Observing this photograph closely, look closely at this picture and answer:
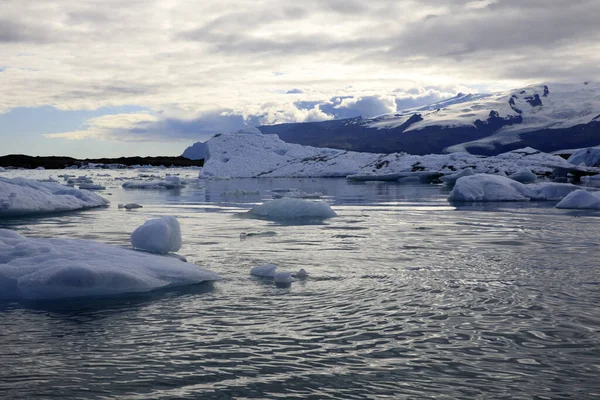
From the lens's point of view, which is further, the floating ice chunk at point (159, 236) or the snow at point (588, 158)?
the snow at point (588, 158)

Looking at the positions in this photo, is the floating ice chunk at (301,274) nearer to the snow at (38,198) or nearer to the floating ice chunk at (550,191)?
the snow at (38,198)

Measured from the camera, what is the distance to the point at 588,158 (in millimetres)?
53594

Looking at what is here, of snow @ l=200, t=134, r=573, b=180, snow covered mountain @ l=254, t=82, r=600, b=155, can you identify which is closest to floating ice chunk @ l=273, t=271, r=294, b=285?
snow @ l=200, t=134, r=573, b=180

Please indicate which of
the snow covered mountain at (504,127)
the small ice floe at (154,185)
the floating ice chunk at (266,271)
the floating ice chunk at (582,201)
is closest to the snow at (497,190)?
the floating ice chunk at (582,201)

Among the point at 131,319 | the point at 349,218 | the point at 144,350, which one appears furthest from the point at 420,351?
the point at 349,218

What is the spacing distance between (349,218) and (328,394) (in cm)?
1184

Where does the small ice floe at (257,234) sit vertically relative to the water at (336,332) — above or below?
above

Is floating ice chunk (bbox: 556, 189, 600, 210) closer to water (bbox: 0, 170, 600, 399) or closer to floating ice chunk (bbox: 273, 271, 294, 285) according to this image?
water (bbox: 0, 170, 600, 399)

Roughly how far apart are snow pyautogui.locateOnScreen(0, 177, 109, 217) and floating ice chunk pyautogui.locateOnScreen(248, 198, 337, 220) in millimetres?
6835

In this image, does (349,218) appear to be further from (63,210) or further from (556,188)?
(556,188)

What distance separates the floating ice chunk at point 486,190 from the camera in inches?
867

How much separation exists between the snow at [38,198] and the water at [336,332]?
31.4 feet

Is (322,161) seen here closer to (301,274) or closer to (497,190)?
(497,190)

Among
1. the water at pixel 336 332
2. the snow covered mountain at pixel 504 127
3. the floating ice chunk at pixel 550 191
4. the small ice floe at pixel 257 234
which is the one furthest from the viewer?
the snow covered mountain at pixel 504 127
